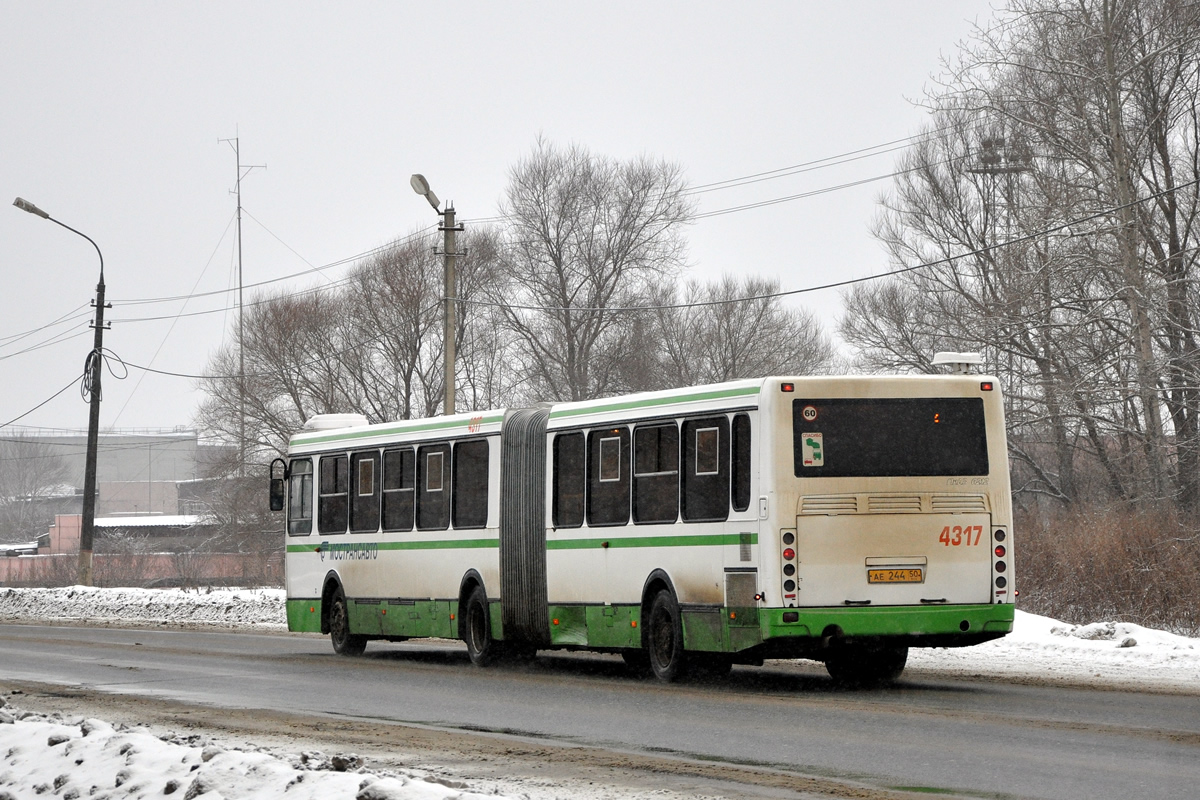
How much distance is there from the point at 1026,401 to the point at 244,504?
31765mm

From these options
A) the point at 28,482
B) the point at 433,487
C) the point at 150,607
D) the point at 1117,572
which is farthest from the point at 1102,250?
the point at 28,482

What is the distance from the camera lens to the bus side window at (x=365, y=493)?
2195cm

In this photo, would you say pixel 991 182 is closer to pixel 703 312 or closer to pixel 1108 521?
pixel 1108 521

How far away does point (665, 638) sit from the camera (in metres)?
16.2

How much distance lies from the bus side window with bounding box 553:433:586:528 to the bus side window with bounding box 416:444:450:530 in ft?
8.55

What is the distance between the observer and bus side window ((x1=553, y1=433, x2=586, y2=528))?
17.7 m

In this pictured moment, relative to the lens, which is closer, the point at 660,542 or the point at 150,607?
the point at 660,542

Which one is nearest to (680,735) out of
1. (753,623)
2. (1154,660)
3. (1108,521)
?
(753,623)

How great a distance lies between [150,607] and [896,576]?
25.8 meters

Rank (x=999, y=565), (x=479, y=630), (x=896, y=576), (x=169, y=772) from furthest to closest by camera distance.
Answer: (x=479, y=630)
(x=999, y=565)
(x=896, y=576)
(x=169, y=772)

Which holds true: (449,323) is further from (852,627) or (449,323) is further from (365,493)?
(852,627)

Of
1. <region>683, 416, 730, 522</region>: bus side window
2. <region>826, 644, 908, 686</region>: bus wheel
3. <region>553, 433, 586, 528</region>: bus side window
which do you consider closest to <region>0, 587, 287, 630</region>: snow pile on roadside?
<region>553, 433, 586, 528</region>: bus side window

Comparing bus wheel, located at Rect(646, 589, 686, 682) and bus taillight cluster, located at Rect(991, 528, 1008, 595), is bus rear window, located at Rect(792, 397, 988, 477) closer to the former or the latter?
bus taillight cluster, located at Rect(991, 528, 1008, 595)

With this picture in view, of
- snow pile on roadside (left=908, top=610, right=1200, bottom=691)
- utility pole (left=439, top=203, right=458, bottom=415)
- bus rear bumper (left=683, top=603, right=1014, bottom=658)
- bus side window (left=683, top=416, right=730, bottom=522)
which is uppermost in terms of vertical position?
→ utility pole (left=439, top=203, right=458, bottom=415)
